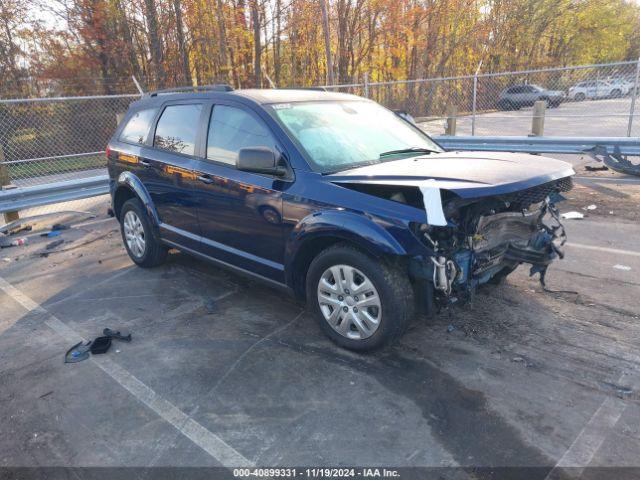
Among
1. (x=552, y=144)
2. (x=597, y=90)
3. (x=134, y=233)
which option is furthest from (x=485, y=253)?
(x=597, y=90)

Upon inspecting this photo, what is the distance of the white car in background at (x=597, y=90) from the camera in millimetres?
13125

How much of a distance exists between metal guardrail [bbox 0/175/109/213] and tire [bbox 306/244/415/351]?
Answer: 5.95m

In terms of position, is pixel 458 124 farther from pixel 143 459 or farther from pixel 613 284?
pixel 143 459

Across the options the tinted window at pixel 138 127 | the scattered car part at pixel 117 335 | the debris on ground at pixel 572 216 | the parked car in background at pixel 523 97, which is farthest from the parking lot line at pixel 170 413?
the parked car in background at pixel 523 97

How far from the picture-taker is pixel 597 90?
14.2 meters

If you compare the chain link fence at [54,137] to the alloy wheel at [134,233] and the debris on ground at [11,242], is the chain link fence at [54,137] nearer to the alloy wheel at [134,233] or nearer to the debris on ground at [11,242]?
the debris on ground at [11,242]

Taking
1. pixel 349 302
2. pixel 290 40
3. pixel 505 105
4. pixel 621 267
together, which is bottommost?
pixel 621 267

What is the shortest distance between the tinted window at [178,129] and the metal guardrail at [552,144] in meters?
6.09

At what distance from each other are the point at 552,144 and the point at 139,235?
7.98m

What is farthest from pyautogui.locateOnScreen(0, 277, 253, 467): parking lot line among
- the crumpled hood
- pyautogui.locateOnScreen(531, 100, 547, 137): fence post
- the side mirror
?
pyautogui.locateOnScreen(531, 100, 547, 137): fence post

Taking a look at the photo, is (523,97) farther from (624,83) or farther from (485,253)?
(485,253)

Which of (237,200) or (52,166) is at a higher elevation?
(237,200)

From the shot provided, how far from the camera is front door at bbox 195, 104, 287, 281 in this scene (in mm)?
3928

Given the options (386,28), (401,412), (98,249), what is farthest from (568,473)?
(386,28)
